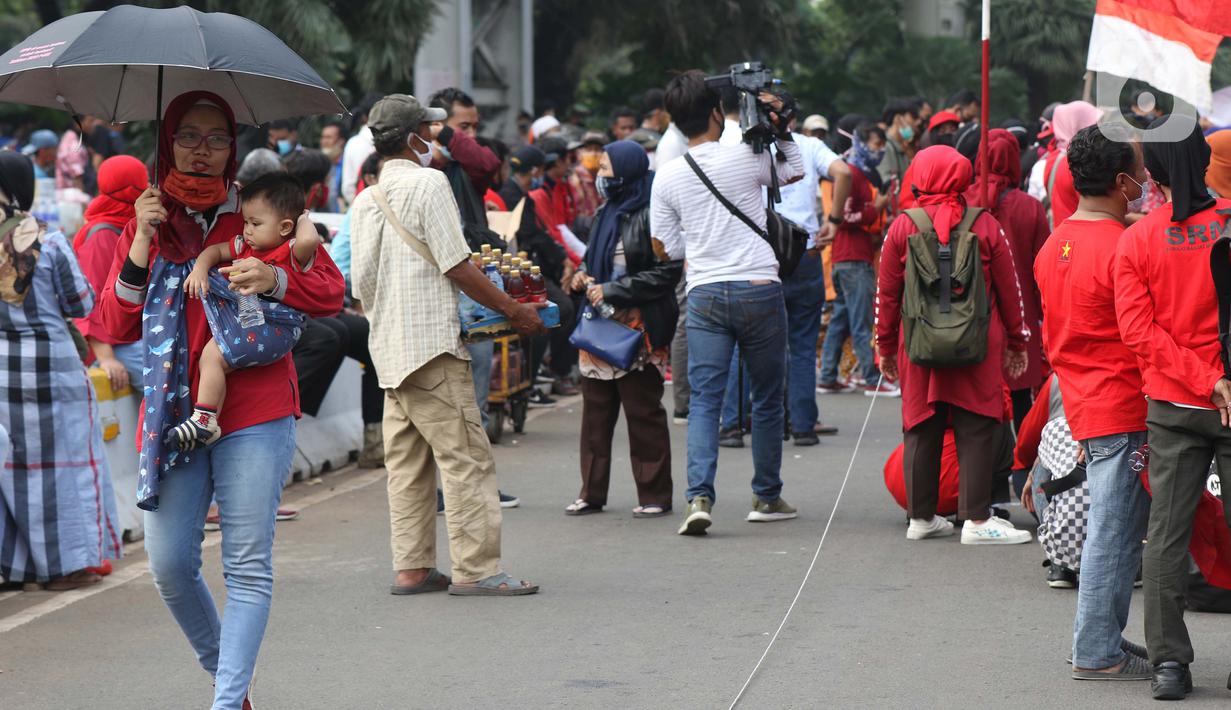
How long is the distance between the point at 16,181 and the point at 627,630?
3.22m

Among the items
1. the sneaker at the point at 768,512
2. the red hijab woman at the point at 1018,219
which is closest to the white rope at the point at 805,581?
the sneaker at the point at 768,512

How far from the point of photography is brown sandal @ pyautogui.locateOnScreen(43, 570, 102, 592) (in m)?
7.25

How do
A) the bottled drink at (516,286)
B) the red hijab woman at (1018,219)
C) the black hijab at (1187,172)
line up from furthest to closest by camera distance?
the red hijab woman at (1018,219) → the bottled drink at (516,286) → the black hijab at (1187,172)

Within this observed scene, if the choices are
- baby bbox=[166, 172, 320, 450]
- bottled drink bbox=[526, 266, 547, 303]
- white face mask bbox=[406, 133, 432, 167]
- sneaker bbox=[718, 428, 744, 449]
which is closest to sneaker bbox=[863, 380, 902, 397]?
sneaker bbox=[718, 428, 744, 449]

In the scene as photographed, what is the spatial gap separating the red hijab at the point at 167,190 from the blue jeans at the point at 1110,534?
294 centimetres

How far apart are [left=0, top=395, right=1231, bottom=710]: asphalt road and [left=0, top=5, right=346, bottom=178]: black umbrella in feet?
6.49

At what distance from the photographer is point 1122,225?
5469mm

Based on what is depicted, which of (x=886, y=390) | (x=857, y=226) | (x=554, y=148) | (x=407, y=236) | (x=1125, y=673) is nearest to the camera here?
(x=1125, y=673)

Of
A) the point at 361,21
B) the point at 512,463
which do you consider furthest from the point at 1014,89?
the point at 512,463

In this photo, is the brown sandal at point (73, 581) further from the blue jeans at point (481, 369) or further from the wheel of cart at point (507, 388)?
the wheel of cart at point (507, 388)

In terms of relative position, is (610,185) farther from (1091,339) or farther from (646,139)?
(646,139)

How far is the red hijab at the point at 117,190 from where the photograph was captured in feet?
25.7

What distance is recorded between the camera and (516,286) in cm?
738

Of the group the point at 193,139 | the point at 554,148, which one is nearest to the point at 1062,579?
the point at 193,139
